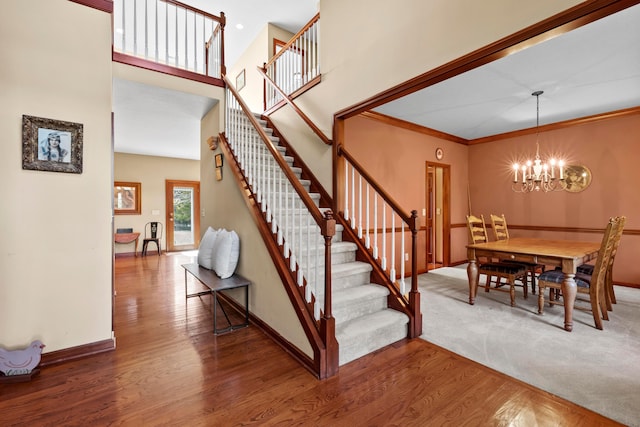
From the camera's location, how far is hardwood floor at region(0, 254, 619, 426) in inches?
65.1

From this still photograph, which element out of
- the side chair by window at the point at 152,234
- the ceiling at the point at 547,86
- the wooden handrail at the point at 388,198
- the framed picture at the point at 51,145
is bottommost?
the side chair by window at the point at 152,234

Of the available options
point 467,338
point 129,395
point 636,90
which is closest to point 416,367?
point 467,338

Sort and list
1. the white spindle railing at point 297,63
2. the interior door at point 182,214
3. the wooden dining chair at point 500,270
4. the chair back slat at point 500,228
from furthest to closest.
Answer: the interior door at point 182,214, the chair back slat at point 500,228, the white spindle railing at point 297,63, the wooden dining chair at point 500,270

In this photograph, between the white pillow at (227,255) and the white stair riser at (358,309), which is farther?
the white pillow at (227,255)

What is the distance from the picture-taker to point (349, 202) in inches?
156

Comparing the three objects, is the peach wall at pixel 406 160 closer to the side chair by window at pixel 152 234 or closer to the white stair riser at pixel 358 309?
the white stair riser at pixel 358 309

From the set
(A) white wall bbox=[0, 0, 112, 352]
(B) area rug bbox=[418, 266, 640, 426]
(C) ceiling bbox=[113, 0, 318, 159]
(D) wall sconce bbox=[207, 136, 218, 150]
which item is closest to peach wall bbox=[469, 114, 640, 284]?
(B) area rug bbox=[418, 266, 640, 426]

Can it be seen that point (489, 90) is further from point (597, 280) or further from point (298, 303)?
point (298, 303)

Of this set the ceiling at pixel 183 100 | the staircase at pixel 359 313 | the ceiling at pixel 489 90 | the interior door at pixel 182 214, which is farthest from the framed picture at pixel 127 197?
the staircase at pixel 359 313

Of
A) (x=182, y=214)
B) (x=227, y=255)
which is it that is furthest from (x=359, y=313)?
(x=182, y=214)

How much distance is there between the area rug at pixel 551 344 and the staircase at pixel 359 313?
438 millimetres

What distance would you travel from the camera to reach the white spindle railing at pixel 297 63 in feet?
14.0

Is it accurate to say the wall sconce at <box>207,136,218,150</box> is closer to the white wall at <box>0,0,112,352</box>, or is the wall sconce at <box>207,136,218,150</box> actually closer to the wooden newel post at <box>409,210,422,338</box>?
the white wall at <box>0,0,112,352</box>

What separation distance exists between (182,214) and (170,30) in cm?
482
